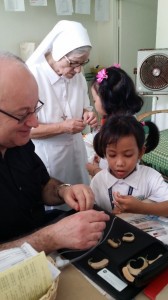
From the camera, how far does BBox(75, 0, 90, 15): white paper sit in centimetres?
310

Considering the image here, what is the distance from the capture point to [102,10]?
3.41m

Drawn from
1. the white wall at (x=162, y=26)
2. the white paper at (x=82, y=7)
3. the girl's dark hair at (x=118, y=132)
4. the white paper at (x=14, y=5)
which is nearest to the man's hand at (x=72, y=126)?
the girl's dark hair at (x=118, y=132)

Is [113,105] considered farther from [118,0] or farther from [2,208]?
[118,0]

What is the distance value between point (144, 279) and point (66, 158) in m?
1.17

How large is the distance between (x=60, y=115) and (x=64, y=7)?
73.6 inches

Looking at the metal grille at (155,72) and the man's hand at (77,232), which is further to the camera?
the metal grille at (155,72)

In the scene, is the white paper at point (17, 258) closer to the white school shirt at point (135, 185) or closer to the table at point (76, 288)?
the table at point (76, 288)

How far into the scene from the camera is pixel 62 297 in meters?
0.69

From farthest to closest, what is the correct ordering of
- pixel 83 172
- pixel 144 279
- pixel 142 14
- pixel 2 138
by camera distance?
1. pixel 142 14
2. pixel 83 172
3. pixel 2 138
4. pixel 144 279

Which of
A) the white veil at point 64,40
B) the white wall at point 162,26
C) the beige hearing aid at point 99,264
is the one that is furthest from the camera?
the white wall at point 162,26

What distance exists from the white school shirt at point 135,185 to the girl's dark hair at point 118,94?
1.54ft

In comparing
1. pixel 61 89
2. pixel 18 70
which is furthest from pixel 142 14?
pixel 18 70

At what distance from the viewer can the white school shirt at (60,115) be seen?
1.64m

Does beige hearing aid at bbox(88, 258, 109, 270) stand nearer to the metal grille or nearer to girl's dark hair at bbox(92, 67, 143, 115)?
girl's dark hair at bbox(92, 67, 143, 115)
